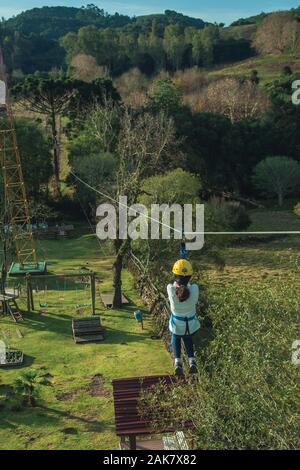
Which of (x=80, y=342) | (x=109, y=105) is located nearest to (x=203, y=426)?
(x=80, y=342)

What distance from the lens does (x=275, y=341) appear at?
28.8 ft

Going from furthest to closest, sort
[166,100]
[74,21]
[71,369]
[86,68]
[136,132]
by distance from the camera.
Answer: [74,21]
[86,68]
[166,100]
[136,132]
[71,369]

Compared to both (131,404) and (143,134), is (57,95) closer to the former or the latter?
(143,134)

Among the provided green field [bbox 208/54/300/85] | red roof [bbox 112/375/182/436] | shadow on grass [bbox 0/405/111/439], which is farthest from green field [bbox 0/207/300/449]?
green field [bbox 208/54/300/85]

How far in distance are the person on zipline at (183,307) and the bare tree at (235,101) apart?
48.7 meters

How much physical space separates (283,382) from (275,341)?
3.56 ft

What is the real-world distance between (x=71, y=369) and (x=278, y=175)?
33565 millimetres

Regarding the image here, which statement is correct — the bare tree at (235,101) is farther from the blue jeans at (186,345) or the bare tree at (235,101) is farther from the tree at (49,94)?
the blue jeans at (186,345)

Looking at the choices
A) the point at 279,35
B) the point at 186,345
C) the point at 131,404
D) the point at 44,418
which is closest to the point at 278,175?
the point at 44,418

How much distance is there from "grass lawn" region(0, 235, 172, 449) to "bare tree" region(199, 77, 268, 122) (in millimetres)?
38222

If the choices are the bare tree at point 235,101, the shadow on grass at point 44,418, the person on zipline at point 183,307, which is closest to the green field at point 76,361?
the shadow on grass at point 44,418

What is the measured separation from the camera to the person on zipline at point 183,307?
9.47 m

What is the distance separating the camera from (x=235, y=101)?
191 feet
